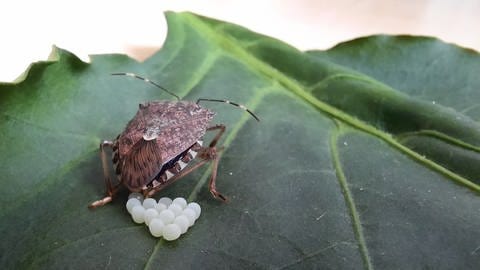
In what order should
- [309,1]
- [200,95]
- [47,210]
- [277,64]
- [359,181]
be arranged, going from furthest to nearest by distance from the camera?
[309,1] → [277,64] → [200,95] → [359,181] → [47,210]

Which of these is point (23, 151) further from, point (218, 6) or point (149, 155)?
point (218, 6)

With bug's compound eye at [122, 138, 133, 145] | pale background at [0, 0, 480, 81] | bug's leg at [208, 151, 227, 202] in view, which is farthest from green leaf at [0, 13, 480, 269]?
pale background at [0, 0, 480, 81]

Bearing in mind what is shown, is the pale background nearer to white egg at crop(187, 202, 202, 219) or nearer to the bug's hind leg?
the bug's hind leg

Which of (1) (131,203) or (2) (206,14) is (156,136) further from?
(2) (206,14)

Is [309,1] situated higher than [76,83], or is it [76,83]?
[309,1]

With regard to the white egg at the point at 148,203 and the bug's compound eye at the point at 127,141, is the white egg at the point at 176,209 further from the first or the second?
the bug's compound eye at the point at 127,141

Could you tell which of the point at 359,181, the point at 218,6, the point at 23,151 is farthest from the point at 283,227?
the point at 218,6

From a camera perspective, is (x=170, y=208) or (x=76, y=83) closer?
(x=170, y=208)
